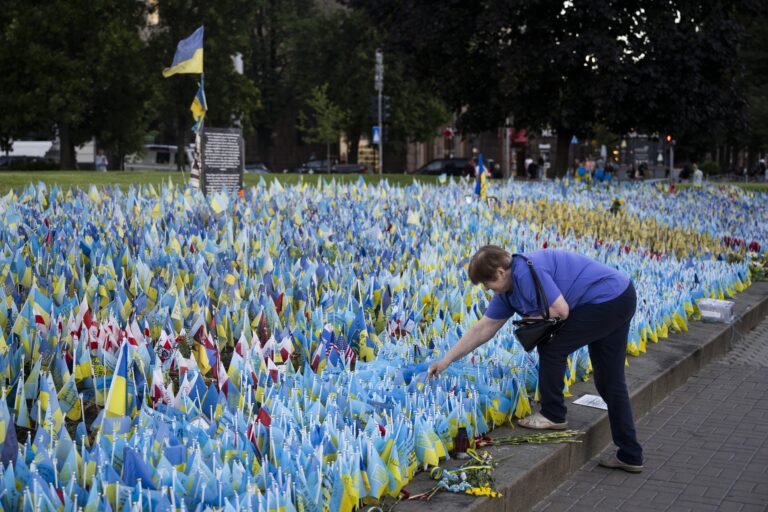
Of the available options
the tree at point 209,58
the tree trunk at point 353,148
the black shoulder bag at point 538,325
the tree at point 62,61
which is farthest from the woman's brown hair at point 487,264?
the tree trunk at point 353,148

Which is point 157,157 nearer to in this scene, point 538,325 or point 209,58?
point 209,58

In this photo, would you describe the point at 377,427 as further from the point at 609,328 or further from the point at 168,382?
the point at 609,328

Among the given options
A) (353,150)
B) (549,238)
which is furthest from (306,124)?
(549,238)

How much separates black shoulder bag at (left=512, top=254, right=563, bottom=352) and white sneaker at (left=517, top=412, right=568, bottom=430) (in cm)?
55

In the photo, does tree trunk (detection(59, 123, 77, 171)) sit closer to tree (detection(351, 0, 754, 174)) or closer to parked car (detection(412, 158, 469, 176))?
tree (detection(351, 0, 754, 174))

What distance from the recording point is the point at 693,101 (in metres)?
28.5

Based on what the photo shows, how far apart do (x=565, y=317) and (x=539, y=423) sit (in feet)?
2.56

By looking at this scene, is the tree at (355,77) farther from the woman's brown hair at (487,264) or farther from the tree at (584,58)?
the woman's brown hair at (487,264)

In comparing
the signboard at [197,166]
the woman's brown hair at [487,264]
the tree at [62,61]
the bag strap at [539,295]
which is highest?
the tree at [62,61]

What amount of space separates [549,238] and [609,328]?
7833 millimetres

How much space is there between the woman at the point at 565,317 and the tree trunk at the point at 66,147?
108 feet

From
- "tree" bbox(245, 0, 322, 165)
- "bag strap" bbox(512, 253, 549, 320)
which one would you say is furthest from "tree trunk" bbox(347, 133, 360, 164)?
"bag strap" bbox(512, 253, 549, 320)

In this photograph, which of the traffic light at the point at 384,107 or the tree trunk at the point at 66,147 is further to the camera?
the tree trunk at the point at 66,147

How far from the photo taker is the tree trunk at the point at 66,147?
36.8 metres
